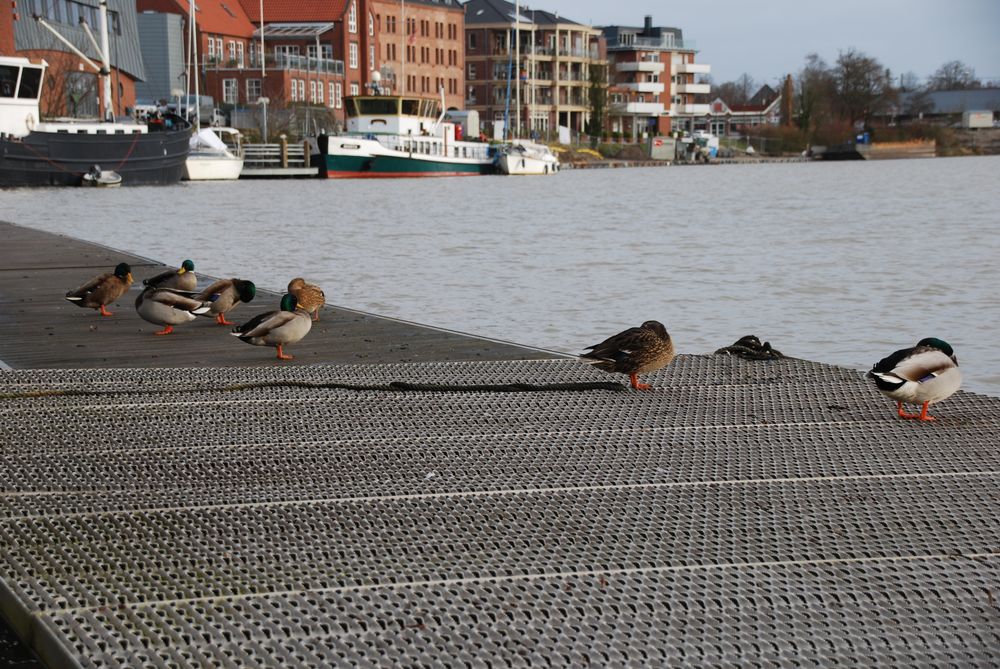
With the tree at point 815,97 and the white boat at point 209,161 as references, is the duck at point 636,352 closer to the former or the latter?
the white boat at point 209,161

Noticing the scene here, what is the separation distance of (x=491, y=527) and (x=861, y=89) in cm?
15298

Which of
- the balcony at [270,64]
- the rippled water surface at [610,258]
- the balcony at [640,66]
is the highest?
the balcony at [640,66]

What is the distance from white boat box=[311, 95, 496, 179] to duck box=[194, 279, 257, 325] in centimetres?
5374

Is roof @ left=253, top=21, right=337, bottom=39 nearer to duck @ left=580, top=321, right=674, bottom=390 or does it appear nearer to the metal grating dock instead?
duck @ left=580, top=321, right=674, bottom=390

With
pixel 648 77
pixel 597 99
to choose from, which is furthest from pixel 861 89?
pixel 597 99

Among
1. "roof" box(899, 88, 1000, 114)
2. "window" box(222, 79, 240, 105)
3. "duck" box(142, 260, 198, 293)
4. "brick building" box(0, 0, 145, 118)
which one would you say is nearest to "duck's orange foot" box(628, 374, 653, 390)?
"duck" box(142, 260, 198, 293)

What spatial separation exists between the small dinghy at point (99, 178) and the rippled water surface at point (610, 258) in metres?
1.48

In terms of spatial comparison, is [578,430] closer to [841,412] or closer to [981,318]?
[841,412]

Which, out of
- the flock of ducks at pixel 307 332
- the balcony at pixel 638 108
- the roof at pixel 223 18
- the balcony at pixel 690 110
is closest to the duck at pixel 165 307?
the flock of ducks at pixel 307 332

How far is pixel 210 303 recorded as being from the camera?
10.0 meters

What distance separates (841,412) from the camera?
7.04 m

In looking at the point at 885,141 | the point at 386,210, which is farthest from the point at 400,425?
the point at 885,141

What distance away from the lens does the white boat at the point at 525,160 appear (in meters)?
75.7

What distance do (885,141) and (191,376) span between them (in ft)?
453
